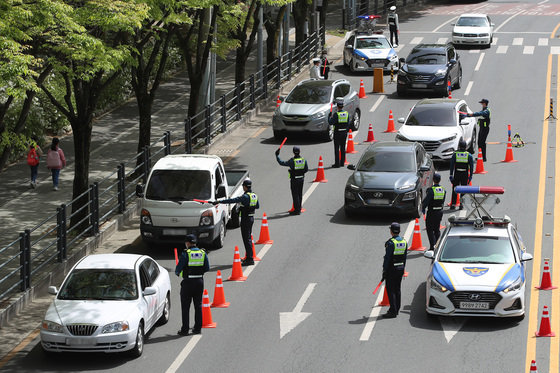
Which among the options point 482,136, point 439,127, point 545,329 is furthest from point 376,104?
point 545,329

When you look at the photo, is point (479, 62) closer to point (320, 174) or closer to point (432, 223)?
point (320, 174)

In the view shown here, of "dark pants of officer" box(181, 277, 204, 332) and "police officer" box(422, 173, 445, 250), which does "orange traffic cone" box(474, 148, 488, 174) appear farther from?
"dark pants of officer" box(181, 277, 204, 332)

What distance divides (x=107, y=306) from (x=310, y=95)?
57.0 ft

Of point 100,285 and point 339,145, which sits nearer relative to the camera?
point 100,285

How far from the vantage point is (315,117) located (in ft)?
106

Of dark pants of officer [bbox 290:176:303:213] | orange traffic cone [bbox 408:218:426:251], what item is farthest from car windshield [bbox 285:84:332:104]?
orange traffic cone [bbox 408:218:426:251]

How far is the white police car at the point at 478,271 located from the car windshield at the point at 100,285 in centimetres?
509

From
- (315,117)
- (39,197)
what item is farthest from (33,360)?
(315,117)

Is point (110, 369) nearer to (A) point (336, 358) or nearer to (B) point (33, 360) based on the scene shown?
(B) point (33, 360)

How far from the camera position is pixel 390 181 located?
975 inches

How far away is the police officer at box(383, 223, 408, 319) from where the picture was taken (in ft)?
61.3

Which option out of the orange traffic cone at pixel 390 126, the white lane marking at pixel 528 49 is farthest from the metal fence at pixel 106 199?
the white lane marking at pixel 528 49

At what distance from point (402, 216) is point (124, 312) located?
31.7 ft

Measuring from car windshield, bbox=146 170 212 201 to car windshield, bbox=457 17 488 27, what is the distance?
97.4 feet
